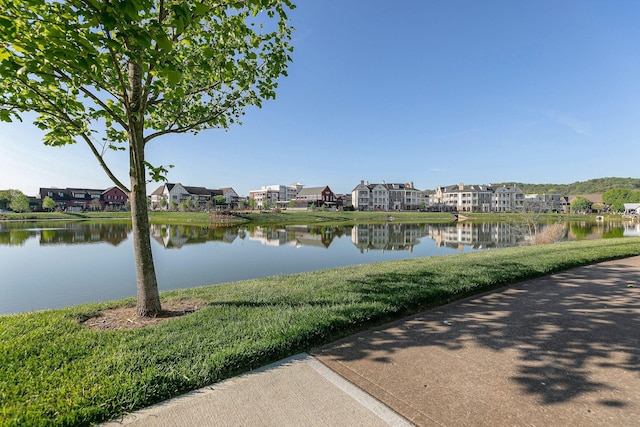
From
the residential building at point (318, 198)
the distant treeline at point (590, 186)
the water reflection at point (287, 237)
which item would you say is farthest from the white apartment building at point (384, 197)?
the distant treeline at point (590, 186)

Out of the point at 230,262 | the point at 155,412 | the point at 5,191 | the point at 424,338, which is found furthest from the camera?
the point at 5,191

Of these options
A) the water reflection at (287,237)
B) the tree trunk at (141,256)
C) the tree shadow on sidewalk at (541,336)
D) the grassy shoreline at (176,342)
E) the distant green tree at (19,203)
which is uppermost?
the distant green tree at (19,203)

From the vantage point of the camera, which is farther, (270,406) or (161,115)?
(161,115)

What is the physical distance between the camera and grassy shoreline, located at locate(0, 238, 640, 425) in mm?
2768

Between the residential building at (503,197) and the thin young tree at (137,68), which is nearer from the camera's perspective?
the thin young tree at (137,68)

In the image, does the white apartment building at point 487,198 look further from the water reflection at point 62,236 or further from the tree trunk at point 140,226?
the tree trunk at point 140,226

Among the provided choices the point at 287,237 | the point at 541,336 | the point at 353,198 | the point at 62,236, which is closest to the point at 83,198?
the point at 62,236

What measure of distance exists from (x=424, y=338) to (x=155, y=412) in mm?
3311

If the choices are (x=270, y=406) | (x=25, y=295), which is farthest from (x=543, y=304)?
(x=25, y=295)

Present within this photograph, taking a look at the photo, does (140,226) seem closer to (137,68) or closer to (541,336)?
(137,68)

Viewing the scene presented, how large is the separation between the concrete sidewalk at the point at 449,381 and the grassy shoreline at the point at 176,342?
0.21m

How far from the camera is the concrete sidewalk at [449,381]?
265 cm

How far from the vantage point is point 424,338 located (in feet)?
13.8

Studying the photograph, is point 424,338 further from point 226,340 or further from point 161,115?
point 161,115
